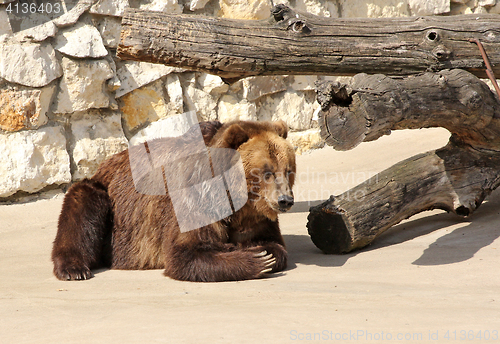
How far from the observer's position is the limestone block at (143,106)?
6832mm

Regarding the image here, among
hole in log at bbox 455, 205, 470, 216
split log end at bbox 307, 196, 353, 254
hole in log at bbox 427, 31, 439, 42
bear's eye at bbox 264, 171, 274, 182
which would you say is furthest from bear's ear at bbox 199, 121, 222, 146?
hole in log at bbox 455, 205, 470, 216

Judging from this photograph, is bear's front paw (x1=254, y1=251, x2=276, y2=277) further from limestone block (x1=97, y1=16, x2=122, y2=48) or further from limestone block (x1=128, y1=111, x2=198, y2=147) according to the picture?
limestone block (x1=97, y1=16, x2=122, y2=48)

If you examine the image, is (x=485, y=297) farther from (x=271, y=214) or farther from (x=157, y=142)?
(x=157, y=142)

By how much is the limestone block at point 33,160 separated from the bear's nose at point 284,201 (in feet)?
12.1

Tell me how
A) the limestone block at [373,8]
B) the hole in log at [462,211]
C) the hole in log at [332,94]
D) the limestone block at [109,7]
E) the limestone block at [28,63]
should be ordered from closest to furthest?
the hole in log at [332,94]
the hole in log at [462,211]
the limestone block at [28,63]
the limestone block at [109,7]
the limestone block at [373,8]

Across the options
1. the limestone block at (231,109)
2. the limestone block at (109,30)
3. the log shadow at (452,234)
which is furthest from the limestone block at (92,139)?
the log shadow at (452,234)

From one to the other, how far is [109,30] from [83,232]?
11.1 feet

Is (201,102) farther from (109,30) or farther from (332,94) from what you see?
(332,94)

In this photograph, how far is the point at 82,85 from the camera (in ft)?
21.2

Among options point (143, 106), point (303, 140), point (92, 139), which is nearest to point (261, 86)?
point (303, 140)

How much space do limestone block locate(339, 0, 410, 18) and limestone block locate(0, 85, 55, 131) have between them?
456cm

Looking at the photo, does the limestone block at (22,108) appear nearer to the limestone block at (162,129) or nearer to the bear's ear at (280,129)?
the limestone block at (162,129)

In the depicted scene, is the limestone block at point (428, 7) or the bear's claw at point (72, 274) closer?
the bear's claw at point (72, 274)

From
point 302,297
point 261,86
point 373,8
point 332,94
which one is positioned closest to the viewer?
point 302,297
